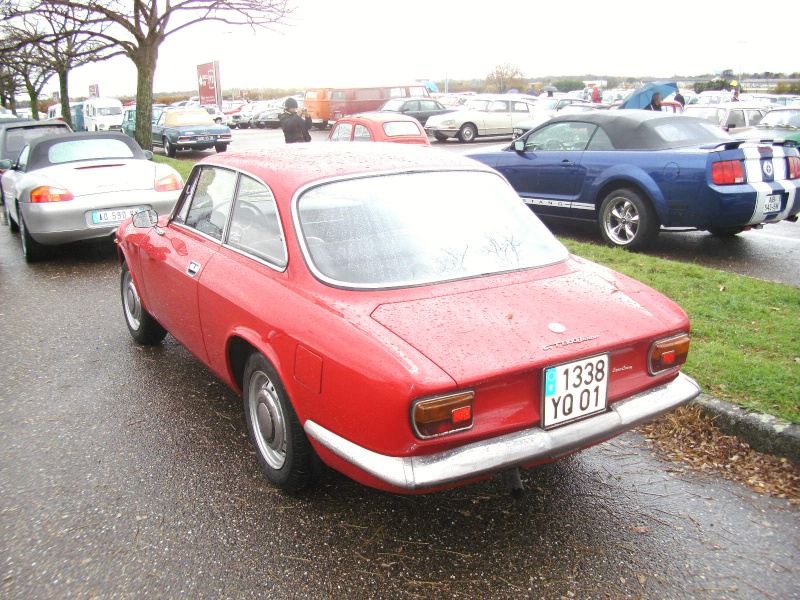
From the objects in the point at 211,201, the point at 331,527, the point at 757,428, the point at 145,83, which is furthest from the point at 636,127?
the point at 145,83

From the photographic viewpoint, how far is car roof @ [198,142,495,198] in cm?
330

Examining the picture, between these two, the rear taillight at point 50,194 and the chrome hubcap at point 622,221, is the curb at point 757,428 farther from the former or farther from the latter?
the rear taillight at point 50,194

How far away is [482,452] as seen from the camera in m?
2.42

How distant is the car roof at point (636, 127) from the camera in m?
7.46

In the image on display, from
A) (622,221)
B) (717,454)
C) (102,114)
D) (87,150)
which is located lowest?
(717,454)

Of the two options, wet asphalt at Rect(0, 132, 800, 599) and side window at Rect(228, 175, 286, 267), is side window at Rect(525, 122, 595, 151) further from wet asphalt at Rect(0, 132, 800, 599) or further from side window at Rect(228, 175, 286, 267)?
side window at Rect(228, 175, 286, 267)

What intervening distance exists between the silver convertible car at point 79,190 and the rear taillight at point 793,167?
6630 mm

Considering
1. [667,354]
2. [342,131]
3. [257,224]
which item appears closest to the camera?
[667,354]

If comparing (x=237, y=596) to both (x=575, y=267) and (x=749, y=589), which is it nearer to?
(x=749, y=589)

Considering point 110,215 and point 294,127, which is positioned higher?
point 294,127

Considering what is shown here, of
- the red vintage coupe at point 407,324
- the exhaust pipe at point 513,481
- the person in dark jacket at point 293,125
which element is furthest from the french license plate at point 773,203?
the person in dark jacket at point 293,125

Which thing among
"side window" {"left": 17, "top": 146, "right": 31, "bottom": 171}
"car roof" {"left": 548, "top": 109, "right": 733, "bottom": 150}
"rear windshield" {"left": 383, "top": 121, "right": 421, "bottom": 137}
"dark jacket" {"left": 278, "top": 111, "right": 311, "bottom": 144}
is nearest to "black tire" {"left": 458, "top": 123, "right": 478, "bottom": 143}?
"rear windshield" {"left": 383, "top": 121, "right": 421, "bottom": 137}

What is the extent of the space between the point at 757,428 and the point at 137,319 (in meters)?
4.14

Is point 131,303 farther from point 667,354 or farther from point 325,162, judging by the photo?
point 667,354
